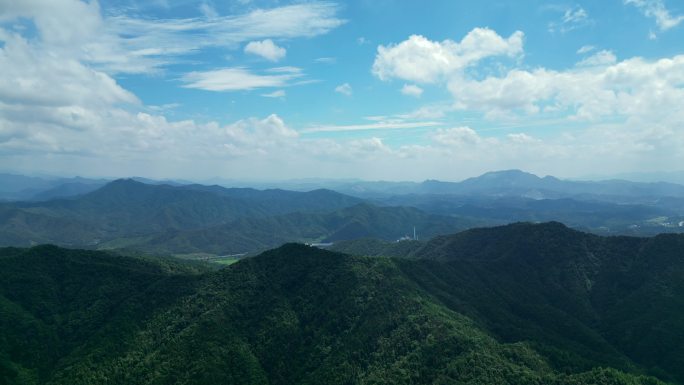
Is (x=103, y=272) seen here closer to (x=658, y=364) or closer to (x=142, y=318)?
(x=142, y=318)

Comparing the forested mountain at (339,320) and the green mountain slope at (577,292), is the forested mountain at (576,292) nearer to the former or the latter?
the green mountain slope at (577,292)

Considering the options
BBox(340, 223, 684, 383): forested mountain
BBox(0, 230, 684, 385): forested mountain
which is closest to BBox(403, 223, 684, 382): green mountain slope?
BBox(340, 223, 684, 383): forested mountain

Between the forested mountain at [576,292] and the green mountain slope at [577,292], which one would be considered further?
the green mountain slope at [577,292]

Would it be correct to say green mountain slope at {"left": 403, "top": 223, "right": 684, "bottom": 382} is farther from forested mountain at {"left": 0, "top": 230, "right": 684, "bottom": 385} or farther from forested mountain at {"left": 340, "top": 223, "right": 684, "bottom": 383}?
forested mountain at {"left": 0, "top": 230, "right": 684, "bottom": 385}

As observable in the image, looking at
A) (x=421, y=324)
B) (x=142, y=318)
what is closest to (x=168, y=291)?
(x=142, y=318)

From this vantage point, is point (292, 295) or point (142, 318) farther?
point (292, 295)

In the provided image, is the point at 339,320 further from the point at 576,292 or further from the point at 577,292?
Answer: the point at 577,292

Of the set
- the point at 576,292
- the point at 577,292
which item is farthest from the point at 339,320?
the point at 577,292

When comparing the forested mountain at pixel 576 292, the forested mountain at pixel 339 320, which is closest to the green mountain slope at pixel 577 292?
the forested mountain at pixel 576 292
